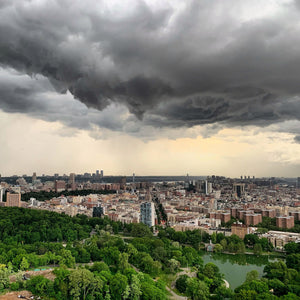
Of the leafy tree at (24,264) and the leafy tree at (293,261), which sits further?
the leafy tree at (293,261)

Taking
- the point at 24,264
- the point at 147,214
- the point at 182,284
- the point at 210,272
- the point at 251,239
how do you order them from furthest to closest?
the point at 147,214 → the point at 251,239 → the point at 24,264 → the point at 210,272 → the point at 182,284

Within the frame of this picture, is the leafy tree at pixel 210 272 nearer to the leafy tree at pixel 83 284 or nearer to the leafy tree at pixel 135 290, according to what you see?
the leafy tree at pixel 135 290

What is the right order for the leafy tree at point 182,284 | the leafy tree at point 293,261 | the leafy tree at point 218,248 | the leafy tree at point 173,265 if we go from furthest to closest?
the leafy tree at point 218,248 < the leafy tree at point 293,261 < the leafy tree at point 173,265 < the leafy tree at point 182,284

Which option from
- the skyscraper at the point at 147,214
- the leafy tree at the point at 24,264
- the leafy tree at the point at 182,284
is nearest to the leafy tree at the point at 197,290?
the leafy tree at the point at 182,284

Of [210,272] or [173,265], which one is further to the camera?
[173,265]

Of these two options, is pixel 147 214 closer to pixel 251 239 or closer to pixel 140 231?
pixel 140 231

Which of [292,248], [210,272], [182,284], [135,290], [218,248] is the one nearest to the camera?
[135,290]

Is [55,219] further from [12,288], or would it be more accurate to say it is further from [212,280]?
[212,280]

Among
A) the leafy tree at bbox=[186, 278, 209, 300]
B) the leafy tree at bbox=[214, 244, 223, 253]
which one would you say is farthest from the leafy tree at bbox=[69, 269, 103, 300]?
the leafy tree at bbox=[214, 244, 223, 253]

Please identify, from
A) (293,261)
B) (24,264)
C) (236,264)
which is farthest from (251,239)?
(24,264)
